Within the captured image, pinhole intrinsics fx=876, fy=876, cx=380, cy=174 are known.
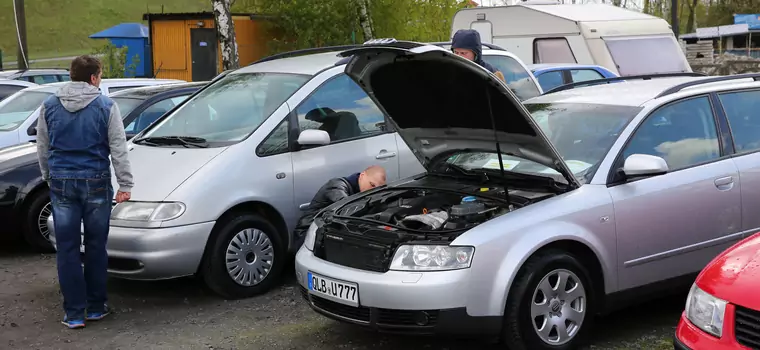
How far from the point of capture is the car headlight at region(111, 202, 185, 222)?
6.26m

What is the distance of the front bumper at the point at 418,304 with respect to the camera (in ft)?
15.4

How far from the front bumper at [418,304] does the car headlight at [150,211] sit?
1833 mm

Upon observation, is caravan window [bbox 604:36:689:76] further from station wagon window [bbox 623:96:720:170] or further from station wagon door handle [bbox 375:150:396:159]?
station wagon window [bbox 623:96:720:170]

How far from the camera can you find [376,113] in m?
7.47

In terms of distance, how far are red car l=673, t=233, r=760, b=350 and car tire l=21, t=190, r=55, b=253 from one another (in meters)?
6.28

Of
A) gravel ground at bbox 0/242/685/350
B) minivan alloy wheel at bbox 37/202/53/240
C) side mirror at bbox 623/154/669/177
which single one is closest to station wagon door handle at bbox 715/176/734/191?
side mirror at bbox 623/154/669/177

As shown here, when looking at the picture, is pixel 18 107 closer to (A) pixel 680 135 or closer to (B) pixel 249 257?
(B) pixel 249 257

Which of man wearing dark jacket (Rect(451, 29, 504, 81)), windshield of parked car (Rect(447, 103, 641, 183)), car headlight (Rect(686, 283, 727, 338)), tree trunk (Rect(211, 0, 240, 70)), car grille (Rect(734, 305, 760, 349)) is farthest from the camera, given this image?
tree trunk (Rect(211, 0, 240, 70))

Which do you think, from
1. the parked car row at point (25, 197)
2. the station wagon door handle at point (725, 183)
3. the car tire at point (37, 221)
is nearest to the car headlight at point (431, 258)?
the station wagon door handle at point (725, 183)

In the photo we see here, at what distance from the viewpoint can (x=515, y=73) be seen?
9688 millimetres

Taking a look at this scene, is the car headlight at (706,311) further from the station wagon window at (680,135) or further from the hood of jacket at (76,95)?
the hood of jacket at (76,95)

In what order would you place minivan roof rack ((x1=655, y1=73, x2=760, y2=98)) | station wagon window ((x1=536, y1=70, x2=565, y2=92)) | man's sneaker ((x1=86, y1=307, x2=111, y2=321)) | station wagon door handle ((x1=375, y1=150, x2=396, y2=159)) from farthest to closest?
station wagon window ((x1=536, y1=70, x2=565, y2=92)), station wagon door handle ((x1=375, y1=150, x2=396, y2=159)), man's sneaker ((x1=86, y1=307, x2=111, y2=321)), minivan roof rack ((x1=655, y1=73, x2=760, y2=98))

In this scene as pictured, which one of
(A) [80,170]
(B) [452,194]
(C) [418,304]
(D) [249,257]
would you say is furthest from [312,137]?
(C) [418,304]

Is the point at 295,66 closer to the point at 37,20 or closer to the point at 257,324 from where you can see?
the point at 257,324
